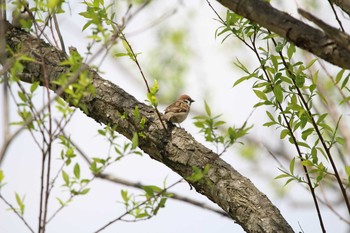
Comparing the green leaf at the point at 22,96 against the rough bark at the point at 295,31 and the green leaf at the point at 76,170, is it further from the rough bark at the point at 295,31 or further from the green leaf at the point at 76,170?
the rough bark at the point at 295,31

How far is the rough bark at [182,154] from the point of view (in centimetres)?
330

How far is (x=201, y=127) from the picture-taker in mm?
2568

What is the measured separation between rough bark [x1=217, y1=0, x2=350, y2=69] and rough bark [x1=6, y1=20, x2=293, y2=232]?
93 cm

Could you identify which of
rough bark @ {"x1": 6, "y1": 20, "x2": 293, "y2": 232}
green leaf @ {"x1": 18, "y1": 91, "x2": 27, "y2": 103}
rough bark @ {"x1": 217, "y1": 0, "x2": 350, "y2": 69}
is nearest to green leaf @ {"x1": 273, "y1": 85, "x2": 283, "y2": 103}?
rough bark @ {"x1": 6, "y1": 20, "x2": 293, "y2": 232}

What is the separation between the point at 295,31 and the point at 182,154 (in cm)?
132

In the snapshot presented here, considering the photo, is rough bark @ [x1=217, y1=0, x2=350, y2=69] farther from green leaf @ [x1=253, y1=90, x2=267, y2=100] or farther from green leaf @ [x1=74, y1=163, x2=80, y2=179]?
green leaf @ [x1=74, y1=163, x2=80, y2=179]

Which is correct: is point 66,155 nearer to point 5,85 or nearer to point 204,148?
point 5,85

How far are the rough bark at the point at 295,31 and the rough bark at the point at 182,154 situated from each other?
0.93 m

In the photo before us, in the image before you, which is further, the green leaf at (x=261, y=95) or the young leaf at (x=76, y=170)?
the green leaf at (x=261, y=95)

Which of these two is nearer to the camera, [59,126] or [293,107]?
[59,126]

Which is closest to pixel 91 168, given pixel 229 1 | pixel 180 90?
pixel 229 1

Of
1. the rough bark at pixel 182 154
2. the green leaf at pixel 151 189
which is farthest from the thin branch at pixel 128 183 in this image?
the rough bark at pixel 182 154

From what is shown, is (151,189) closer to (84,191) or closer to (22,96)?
(84,191)

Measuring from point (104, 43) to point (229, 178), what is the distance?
4.83ft
